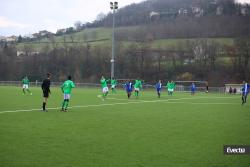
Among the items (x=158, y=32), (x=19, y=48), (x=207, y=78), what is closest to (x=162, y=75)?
(x=207, y=78)

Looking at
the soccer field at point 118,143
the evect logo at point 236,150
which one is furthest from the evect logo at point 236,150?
the soccer field at point 118,143

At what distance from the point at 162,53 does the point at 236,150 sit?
85147 mm

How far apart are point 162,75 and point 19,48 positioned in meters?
52.4

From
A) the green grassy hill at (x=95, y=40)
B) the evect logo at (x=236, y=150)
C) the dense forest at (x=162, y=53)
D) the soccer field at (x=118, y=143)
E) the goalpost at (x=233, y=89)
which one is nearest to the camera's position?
the soccer field at (x=118, y=143)

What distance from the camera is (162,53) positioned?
306 ft

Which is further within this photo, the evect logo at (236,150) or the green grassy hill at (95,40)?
the green grassy hill at (95,40)

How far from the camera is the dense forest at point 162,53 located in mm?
88875

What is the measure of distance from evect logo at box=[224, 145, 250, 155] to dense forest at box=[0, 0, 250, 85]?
68957 millimetres

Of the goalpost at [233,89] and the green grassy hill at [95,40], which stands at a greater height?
the green grassy hill at [95,40]

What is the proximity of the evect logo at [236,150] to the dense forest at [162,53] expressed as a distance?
2715 inches

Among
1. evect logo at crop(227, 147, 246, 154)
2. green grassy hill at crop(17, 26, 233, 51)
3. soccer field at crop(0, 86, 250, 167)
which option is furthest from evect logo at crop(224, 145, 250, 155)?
green grassy hill at crop(17, 26, 233, 51)

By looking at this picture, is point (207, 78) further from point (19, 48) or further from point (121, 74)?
point (19, 48)

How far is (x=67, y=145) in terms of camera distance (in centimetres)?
957

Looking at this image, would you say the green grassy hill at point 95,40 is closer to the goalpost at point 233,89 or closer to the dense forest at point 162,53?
the dense forest at point 162,53
